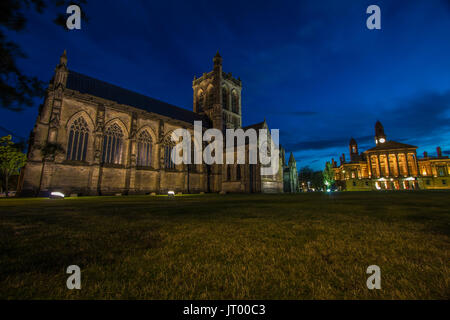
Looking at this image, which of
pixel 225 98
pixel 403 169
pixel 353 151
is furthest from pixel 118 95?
pixel 353 151

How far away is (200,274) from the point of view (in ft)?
6.60

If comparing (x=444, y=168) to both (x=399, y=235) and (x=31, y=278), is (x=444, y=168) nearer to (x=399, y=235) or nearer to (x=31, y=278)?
(x=399, y=235)

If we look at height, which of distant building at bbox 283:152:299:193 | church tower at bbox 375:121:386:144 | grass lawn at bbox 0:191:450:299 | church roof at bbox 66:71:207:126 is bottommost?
grass lawn at bbox 0:191:450:299

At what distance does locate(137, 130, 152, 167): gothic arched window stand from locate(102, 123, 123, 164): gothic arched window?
8.87ft

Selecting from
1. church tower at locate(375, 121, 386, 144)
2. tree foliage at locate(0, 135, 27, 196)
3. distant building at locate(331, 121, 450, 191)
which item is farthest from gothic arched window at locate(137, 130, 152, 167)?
church tower at locate(375, 121, 386, 144)

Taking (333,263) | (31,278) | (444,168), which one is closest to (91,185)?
(31,278)

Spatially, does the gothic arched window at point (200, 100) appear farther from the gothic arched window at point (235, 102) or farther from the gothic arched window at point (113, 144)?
the gothic arched window at point (113, 144)

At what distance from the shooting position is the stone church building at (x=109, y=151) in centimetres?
2227

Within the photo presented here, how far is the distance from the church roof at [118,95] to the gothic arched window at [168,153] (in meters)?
6.58

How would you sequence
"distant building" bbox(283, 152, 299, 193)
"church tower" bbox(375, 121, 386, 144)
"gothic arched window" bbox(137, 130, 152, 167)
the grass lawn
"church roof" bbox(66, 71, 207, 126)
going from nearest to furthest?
the grass lawn → "church roof" bbox(66, 71, 207, 126) → "gothic arched window" bbox(137, 130, 152, 167) → "distant building" bbox(283, 152, 299, 193) → "church tower" bbox(375, 121, 386, 144)

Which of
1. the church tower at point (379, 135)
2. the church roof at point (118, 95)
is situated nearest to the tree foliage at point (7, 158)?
the church roof at point (118, 95)

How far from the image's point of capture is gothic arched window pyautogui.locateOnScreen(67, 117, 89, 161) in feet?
79.0

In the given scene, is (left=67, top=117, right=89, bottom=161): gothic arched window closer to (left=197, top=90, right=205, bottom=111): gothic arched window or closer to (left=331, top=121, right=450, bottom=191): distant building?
(left=197, top=90, right=205, bottom=111): gothic arched window
